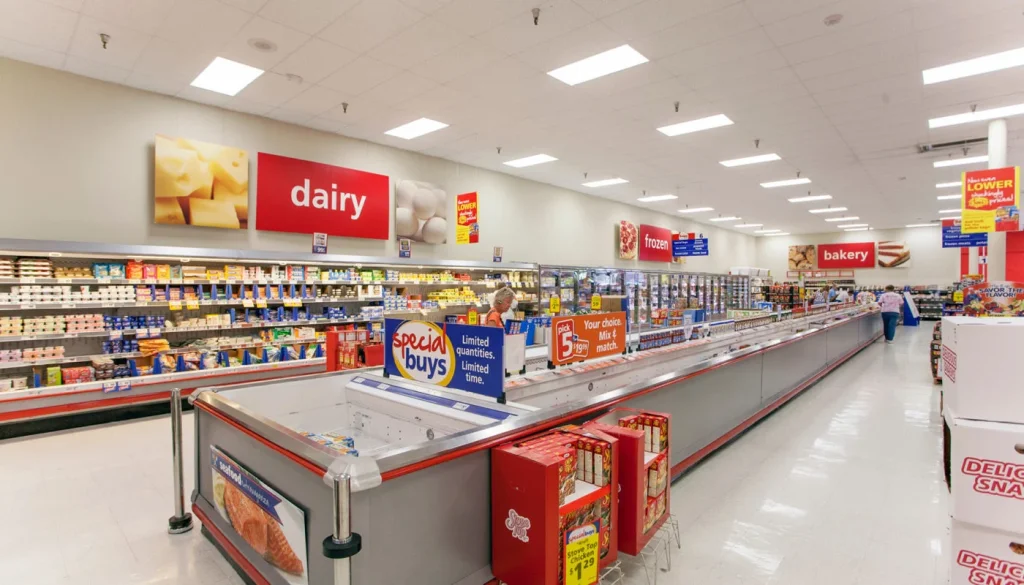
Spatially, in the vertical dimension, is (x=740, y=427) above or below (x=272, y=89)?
below

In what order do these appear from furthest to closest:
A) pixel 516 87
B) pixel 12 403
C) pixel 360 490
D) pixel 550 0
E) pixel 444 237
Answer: pixel 444 237 < pixel 516 87 < pixel 12 403 < pixel 550 0 < pixel 360 490

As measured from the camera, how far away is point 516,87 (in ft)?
20.5

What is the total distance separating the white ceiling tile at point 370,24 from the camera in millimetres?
4430

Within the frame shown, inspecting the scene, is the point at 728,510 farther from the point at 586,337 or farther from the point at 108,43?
the point at 108,43

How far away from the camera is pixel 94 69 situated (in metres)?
5.69

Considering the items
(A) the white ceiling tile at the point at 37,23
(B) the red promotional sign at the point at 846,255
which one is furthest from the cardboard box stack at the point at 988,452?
(B) the red promotional sign at the point at 846,255

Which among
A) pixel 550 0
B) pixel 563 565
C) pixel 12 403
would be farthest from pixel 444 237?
pixel 563 565

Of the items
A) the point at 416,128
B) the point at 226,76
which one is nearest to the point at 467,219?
the point at 416,128

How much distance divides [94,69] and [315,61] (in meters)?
2.61

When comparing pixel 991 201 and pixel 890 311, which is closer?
pixel 991 201

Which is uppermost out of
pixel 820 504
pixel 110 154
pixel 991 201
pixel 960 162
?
pixel 960 162

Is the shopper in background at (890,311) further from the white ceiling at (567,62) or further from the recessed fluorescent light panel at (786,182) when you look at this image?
the white ceiling at (567,62)

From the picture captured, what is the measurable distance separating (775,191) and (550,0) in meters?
10.7

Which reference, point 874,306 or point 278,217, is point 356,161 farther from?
point 874,306
